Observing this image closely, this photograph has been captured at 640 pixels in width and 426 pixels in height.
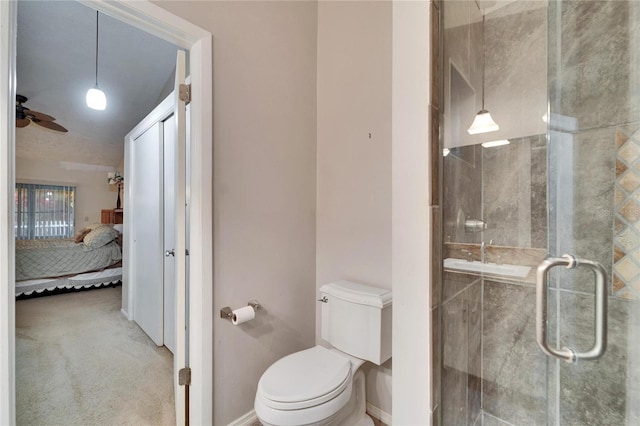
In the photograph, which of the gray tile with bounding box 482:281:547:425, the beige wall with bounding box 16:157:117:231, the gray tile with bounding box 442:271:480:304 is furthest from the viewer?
the beige wall with bounding box 16:157:117:231

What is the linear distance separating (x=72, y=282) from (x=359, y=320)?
4.91 metres

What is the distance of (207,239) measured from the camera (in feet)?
4.50

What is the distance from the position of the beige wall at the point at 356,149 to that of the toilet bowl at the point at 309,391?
328 millimetres

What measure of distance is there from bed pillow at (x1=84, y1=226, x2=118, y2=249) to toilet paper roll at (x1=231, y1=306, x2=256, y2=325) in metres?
4.56

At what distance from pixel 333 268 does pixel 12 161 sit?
157 centimetres

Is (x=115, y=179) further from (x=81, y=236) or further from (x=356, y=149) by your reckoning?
(x=356, y=149)

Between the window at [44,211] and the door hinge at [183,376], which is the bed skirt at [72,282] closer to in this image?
the window at [44,211]

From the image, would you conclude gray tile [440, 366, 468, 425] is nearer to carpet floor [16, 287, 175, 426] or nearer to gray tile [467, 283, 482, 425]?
gray tile [467, 283, 482, 425]

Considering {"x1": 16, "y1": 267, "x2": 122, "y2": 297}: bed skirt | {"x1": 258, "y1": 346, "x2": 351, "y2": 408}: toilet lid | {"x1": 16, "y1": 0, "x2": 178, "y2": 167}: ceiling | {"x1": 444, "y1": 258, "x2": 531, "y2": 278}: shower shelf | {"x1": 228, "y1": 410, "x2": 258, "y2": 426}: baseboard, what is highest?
{"x1": 16, "y1": 0, "x2": 178, "y2": 167}: ceiling

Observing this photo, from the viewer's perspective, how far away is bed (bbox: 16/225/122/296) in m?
3.99

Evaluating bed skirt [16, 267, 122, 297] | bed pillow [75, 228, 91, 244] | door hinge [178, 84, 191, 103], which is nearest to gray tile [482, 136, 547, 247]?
door hinge [178, 84, 191, 103]

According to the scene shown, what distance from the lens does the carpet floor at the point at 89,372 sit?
1664mm

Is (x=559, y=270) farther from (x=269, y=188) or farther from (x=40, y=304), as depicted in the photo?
(x=40, y=304)

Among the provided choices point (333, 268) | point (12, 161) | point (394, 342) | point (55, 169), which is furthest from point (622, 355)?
point (55, 169)
